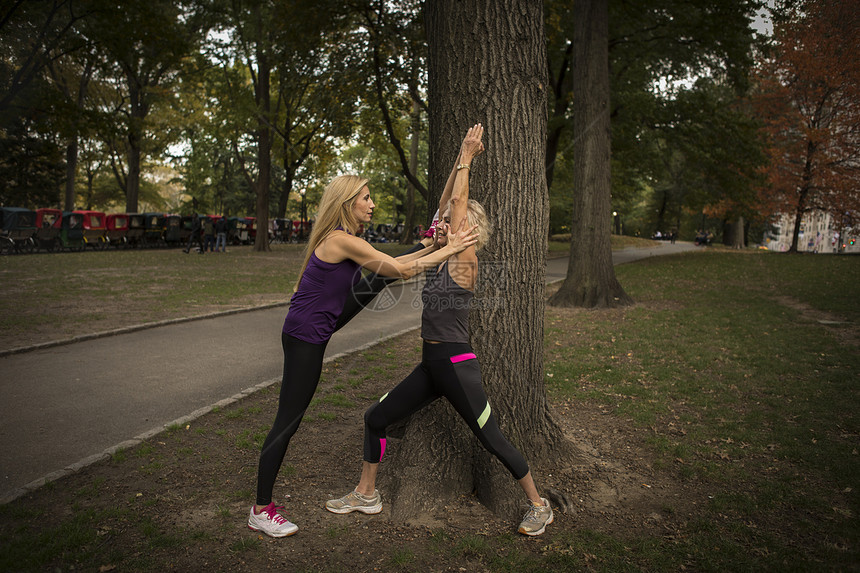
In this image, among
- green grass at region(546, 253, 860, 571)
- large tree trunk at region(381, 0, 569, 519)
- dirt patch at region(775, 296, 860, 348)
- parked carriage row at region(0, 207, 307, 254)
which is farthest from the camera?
parked carriage row at region(0, 207, 307, 254)

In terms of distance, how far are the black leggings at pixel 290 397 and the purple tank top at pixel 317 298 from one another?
6cm

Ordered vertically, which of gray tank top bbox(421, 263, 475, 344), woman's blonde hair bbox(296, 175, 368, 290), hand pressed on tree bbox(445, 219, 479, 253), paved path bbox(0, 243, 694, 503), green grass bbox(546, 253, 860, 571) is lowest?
paved path bbox(0, 243, 694, 503)

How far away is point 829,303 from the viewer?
1205cm

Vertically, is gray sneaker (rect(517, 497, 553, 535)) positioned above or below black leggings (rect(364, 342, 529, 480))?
below

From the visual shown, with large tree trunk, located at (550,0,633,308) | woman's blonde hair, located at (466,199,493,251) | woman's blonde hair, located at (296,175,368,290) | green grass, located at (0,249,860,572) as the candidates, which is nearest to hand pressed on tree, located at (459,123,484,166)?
woman's blonde hair, located at (466,199,493,251)

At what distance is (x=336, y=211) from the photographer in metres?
3.17

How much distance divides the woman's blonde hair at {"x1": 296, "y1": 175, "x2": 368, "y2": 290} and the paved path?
266 cm

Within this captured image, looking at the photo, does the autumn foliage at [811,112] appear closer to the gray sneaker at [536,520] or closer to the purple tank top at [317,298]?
the gray sneaker at [536,520]

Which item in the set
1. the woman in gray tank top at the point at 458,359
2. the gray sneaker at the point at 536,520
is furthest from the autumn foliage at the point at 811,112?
the gray sneaker at the point at 536,520

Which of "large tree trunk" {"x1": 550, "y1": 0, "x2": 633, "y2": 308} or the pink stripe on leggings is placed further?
"large tree trunk" {"x1": 550, "y1": 0, "x2": 633, "y2": 308}

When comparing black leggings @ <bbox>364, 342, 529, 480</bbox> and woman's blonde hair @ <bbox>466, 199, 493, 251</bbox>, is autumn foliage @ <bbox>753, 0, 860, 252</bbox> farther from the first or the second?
black leggings @ <bbox>364, 342, 529, 480</bbox>

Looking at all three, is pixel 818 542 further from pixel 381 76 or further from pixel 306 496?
pixel 381 76

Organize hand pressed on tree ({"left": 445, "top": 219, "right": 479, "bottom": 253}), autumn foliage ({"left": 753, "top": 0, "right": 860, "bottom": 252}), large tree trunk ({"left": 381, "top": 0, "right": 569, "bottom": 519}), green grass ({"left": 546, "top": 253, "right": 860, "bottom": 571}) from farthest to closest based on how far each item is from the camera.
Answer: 1. autumn foliage ({"left": 753, "top": 0, "right": 860, "bottom": 252})
2. large tree trunk ({"left": 381, "top": 0, "right": 569, "bottom": 519})
3. green grass ({"left": 546, "top": 253, "right": 860, "bottom": 571})
4. hand pressed on tree ({"left": 445, "top": 219, "right": 479, "bottom": 253})

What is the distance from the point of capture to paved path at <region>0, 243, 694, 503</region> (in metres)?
4.35
